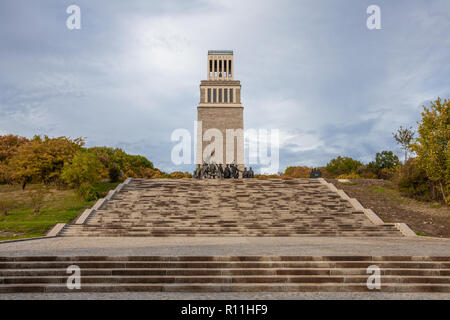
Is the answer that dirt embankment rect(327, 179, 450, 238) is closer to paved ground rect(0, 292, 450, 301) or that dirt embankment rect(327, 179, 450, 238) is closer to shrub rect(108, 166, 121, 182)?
paved ground rect(0, 292, 450, 301)

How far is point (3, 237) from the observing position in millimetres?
13133

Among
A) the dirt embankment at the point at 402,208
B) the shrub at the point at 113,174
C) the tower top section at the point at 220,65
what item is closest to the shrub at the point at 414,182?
the dirt embankment at the point at 402,208

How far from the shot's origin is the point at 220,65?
62375mm

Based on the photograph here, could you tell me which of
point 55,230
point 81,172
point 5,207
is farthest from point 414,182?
point 5,207

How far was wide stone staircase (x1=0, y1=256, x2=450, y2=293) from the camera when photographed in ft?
22.0

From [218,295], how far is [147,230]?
901 cm

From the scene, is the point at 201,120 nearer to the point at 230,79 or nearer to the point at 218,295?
the point at 230,79

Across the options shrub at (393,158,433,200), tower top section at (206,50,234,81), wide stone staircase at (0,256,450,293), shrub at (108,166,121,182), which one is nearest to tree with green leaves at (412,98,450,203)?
shrub at (393,158,433,200)

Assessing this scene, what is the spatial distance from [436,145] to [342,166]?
1390 inches

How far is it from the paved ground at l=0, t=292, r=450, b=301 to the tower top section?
5770cm

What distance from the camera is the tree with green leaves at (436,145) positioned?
60.0ft

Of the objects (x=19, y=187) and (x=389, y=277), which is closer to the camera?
(x=389, y=277)

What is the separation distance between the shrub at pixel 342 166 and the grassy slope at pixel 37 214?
40.9 m
